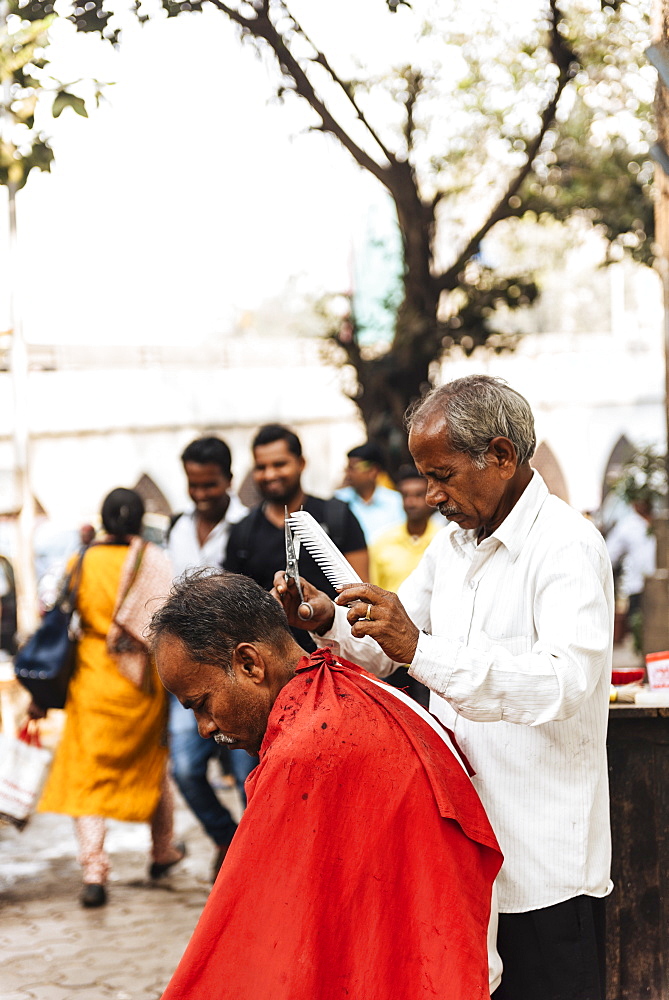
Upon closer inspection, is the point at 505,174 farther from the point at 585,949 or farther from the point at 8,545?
the point at 585,949

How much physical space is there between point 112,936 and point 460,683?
3.10 m

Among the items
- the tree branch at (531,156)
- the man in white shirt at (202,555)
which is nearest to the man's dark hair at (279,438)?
the man in white shirt at (202,555)

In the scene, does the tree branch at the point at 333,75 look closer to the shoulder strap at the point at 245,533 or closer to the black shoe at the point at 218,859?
the shoulder strap at the point at 245,533

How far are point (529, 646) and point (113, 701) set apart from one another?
3.28 metres

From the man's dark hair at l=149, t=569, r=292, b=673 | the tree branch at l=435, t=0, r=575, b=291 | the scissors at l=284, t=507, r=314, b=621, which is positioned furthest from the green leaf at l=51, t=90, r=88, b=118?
the tree branch at l=435, t=0, r=575, b=291

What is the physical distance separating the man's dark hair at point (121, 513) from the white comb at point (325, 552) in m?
2.87

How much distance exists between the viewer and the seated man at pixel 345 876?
192 centimetres

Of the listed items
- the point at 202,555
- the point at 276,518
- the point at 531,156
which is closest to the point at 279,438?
the point at 276,518

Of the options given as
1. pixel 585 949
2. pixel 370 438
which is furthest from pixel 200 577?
pixel 370 438

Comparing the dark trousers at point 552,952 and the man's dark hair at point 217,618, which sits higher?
the man's dark hair at point 217,618

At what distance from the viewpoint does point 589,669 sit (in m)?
2.13

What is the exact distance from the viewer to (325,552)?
2398 millimetres

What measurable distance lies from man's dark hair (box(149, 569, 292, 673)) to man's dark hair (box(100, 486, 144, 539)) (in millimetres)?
3056

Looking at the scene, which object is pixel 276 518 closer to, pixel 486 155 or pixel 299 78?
pixel 299 78
